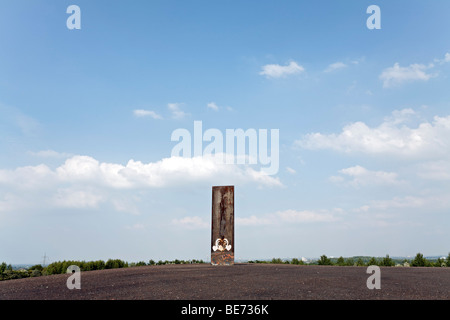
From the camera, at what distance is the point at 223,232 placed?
2134 centimetres

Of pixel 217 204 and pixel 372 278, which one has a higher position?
pixel 217 204

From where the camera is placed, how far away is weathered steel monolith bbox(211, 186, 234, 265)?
69.8ft

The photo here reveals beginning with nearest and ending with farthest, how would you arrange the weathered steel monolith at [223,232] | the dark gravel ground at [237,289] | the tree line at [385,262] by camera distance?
the dark gravel ground at [237,289] < the weathered steel monolith at [223,232] < the tree line at [385,262]

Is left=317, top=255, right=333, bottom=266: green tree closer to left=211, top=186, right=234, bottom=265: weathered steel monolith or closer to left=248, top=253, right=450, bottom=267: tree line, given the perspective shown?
left=248, top=253, right=450, bottom=267: tree line

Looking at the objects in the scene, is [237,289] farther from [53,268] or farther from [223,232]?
[53,268]

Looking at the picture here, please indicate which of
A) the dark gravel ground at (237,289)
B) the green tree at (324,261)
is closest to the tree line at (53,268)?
the dark gravel ground at (237,289)

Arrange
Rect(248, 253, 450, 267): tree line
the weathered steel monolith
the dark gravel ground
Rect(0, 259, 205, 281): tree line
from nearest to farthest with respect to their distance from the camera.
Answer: the dark gravel ground
Rect(0, 259, 205, 281): tree line
the weathered steel monolith
Rect(248, 253, 450, 267): tree line

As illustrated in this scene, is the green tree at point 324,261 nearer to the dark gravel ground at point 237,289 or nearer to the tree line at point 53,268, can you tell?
the dark gravel ground at point 237,289

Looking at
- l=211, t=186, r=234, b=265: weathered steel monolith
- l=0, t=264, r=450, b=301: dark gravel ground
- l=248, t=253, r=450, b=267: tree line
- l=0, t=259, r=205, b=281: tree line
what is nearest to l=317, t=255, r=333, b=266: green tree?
l=248, t=253, r=450, b=267: tree line

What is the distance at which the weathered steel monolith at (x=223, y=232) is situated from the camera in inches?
838
